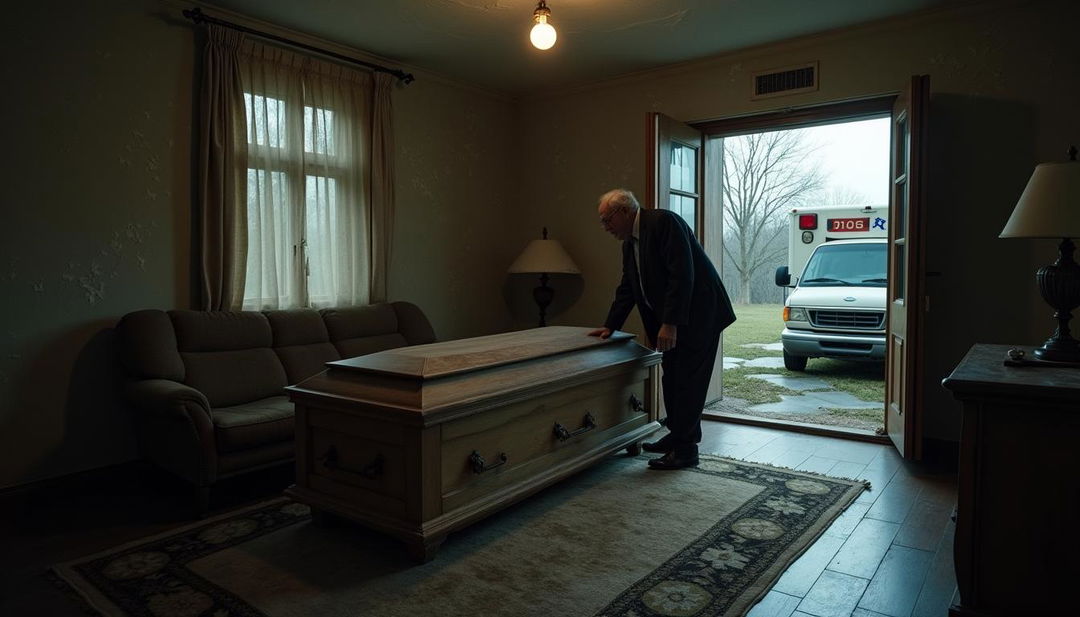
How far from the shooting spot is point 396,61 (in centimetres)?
459

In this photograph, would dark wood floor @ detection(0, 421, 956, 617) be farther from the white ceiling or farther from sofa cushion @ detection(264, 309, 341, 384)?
the white ceiling

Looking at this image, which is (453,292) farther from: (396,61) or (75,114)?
(75,114)

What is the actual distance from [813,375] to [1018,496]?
5.01 m

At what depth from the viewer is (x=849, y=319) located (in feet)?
19.5

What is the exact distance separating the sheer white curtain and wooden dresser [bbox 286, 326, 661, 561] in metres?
1.55

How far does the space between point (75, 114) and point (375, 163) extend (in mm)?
1689

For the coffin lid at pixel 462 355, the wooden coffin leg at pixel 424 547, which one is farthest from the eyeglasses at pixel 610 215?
the wooden coffin leg at pixel 424 547

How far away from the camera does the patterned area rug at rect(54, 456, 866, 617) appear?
2.01 metres

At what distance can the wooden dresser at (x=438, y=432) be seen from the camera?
224cm

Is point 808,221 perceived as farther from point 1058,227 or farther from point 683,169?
point 1058,227

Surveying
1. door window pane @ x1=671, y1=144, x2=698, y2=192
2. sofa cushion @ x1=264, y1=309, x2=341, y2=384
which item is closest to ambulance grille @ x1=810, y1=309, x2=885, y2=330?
door window pane @ x1=671, y1=144, x2=698, y2=192

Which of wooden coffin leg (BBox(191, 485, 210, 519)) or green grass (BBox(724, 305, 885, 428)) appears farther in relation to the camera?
green grass (BBox(724, 305, 885, 428))

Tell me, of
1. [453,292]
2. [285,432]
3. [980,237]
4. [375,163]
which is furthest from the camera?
[453,292]

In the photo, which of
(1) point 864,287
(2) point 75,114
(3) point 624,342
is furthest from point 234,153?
(1) point 864,287
